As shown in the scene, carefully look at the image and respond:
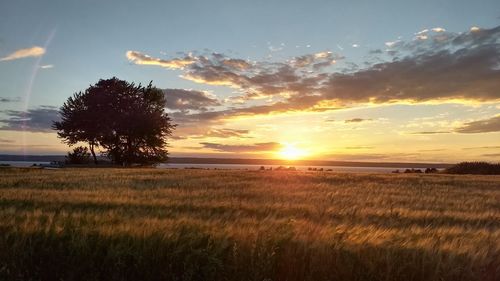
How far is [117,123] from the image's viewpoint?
6544 centimetres

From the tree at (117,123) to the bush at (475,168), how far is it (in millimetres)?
38553

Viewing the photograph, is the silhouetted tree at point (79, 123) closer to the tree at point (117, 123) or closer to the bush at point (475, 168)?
the tree at point (117, 123)

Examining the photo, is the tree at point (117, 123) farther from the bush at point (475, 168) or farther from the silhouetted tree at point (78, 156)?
the bush at point (475, 168)

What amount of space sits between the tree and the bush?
126ft

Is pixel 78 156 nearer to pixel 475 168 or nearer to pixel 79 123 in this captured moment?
pixel 79 123

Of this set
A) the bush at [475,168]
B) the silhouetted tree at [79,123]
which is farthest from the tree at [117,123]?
the bush at [475,168]

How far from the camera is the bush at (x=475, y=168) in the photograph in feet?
204

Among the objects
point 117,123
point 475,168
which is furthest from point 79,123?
point 475,168

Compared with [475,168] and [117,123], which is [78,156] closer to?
[117,123]

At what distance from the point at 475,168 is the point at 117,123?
152ft

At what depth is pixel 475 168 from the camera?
64.2m

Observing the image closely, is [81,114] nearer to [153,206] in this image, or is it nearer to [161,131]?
[161,131]

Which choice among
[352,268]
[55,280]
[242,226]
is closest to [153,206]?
[242,226]

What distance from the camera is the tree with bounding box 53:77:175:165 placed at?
64812 millimetres
